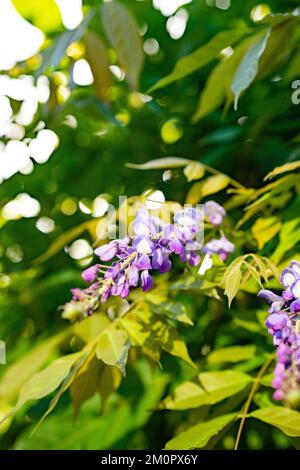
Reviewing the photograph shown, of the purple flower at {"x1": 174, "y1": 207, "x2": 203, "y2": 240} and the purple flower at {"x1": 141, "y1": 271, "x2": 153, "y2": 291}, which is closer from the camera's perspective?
the purple flower at {"x1": 141, "y1": 271, "x2": 153, "y2": 291}

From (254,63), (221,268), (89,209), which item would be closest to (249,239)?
(221,268)

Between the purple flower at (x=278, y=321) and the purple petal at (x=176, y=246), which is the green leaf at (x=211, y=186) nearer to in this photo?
the purple petal at (x=176, y=246)

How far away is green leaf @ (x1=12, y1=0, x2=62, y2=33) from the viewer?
158 cm

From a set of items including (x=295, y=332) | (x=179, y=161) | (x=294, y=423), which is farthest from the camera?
(x=179, y=161)

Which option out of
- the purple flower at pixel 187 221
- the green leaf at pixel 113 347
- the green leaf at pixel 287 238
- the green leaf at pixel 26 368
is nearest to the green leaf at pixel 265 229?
the green leaf at pixel 287 238

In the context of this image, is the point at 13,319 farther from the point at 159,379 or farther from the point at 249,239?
the point at 249,239

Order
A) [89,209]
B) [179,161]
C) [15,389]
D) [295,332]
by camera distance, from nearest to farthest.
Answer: [295,332] → [179,161] → [15,389] → [89,209]

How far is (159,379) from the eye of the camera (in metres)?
1.31

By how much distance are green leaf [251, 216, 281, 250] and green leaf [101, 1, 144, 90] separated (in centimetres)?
32

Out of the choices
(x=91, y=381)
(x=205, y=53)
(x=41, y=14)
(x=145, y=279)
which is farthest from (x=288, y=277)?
→ (x=41, y=14)

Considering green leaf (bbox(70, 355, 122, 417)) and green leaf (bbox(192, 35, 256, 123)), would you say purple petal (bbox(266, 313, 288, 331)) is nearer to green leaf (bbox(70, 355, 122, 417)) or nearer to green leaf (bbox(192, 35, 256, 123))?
green leaf (bbox(70, 355, 122, 417))

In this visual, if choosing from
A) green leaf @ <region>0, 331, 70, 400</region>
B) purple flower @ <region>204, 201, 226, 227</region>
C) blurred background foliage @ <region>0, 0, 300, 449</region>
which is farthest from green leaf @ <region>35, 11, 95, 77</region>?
green leaf @ <region>0, 331, 70, 400</region>

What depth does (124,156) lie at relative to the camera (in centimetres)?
153
